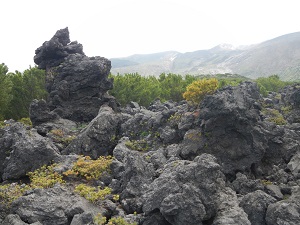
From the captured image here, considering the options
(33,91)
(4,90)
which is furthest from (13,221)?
(33,91)

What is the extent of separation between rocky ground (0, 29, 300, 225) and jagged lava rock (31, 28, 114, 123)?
11cm

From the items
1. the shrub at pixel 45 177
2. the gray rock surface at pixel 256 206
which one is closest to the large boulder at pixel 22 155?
the shrub at pixel 45 177

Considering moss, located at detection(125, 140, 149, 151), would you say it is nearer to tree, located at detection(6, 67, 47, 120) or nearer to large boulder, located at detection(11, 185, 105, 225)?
large boulder, located at detection(11, 185, 105, 225)

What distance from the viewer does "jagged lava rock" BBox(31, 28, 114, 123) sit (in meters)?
32.8

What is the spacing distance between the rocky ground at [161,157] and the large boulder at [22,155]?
2.3 inches

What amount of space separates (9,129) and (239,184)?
15229 mm

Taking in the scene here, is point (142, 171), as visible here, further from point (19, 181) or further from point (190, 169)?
point (19, 181)

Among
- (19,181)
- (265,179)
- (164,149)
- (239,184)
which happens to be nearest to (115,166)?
(164,149)

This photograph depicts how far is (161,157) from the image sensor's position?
19781mm

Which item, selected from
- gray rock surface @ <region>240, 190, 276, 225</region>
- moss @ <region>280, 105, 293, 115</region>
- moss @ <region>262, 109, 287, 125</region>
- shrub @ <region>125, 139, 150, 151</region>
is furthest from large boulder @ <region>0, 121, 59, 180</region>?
moss @ <region>280, 105, 293, 115</region>

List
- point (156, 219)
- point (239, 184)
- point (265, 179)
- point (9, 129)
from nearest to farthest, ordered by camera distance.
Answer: point (156, 219), point (239, 184), point (265, 179), point (9, 129)

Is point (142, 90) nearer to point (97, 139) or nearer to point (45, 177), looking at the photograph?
point (97, 139)

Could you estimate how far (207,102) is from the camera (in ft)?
64.1

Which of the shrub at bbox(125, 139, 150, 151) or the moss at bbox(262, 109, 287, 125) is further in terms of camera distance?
the moss at bbox(262, 109, 287, 125)
